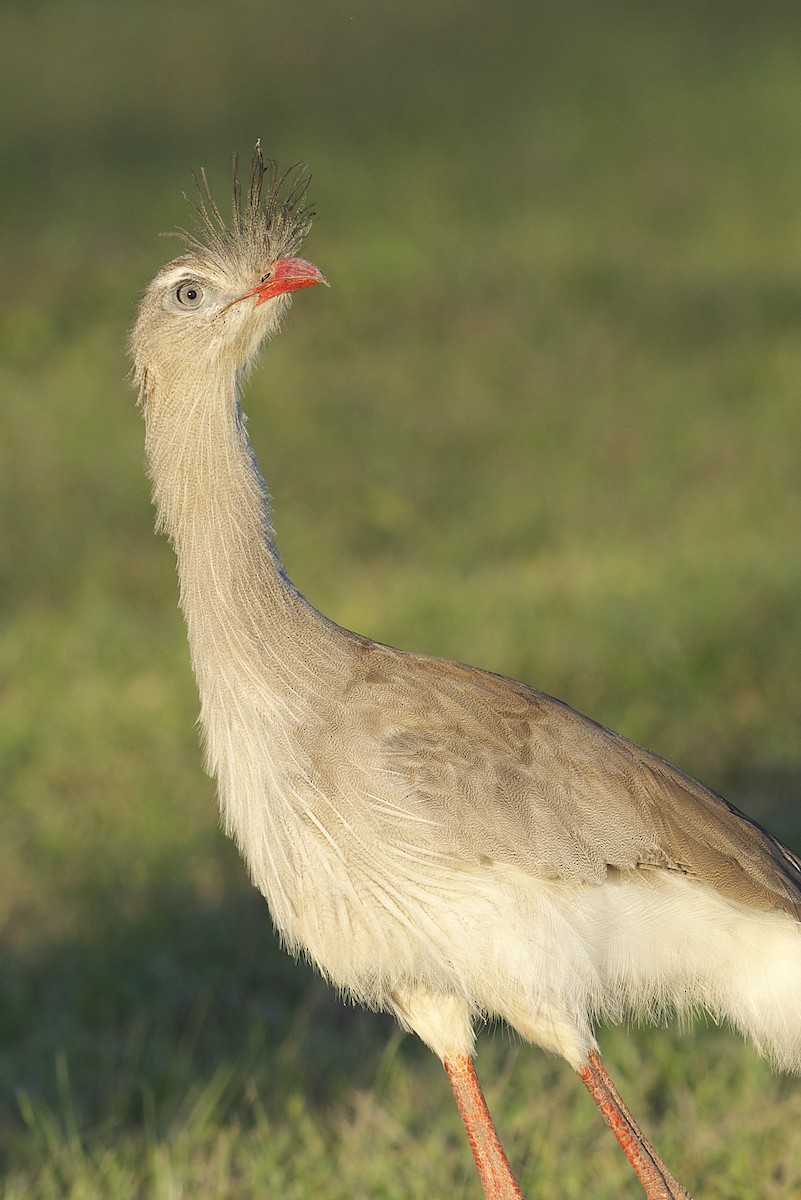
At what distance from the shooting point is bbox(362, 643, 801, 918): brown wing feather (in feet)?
7.46

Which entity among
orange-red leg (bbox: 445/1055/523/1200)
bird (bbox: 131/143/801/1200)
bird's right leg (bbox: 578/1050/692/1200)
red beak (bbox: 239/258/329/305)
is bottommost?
orange-red leg (bbox: 445/1055/523/1200)

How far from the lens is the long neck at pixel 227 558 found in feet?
7.72

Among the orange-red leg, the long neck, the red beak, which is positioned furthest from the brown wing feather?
the red beak

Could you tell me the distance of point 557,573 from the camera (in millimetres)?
6527

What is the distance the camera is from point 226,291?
2.41 m

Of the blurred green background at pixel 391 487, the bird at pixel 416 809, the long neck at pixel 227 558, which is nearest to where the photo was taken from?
the bird at pixel 416 809

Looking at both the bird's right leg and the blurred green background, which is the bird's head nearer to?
the bird's right leg

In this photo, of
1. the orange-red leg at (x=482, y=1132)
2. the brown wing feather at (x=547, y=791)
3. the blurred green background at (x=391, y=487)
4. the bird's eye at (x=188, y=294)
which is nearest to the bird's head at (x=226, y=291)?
the bird's eye at (x=188, y=294)

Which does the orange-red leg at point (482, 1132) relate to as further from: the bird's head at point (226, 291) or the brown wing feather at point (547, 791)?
the bird's head at point (226, 291)

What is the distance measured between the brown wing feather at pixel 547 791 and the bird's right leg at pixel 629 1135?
0.34 metres

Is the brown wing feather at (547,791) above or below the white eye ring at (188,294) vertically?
below

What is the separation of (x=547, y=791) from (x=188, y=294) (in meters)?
0.97

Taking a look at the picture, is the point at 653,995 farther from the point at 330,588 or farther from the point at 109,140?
the point at 109,140

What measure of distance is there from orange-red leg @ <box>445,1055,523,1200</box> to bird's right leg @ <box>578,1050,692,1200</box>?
22 centimetres
